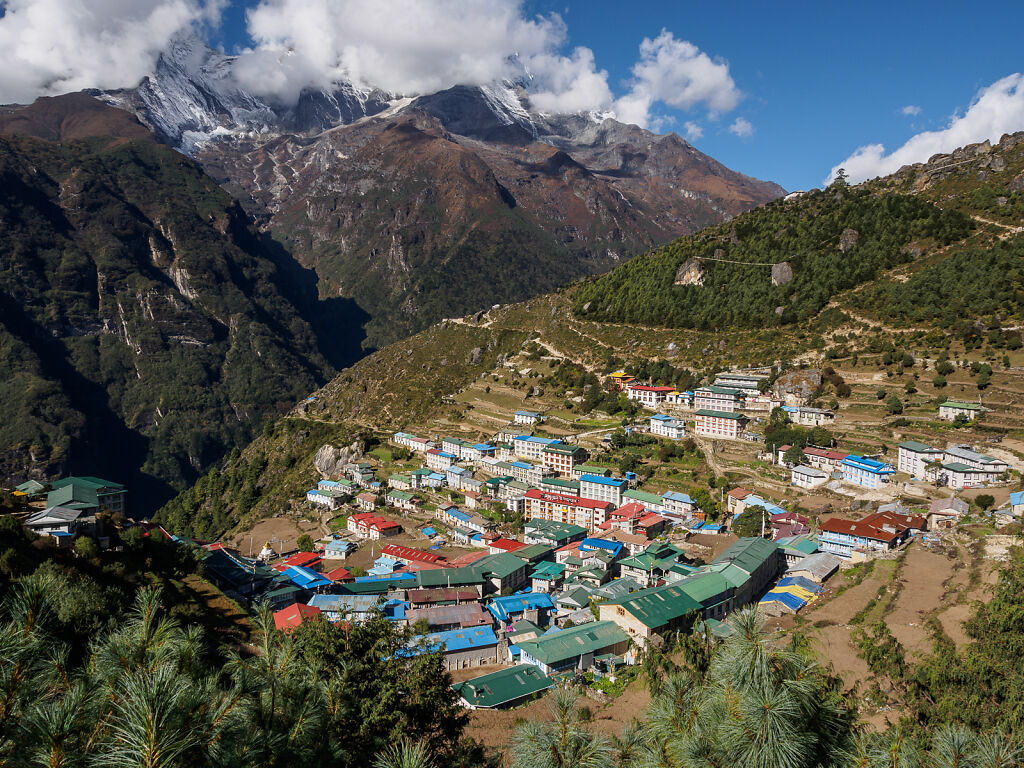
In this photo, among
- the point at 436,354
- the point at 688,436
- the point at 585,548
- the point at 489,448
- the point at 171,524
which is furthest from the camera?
the point at 436,354

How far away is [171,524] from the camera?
3093 inches

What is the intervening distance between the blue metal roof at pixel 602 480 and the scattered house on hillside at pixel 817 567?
15191mm

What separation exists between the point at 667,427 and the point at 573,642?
30365 millimetres

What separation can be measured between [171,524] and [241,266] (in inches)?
5506

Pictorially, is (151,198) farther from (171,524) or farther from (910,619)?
(910,619)

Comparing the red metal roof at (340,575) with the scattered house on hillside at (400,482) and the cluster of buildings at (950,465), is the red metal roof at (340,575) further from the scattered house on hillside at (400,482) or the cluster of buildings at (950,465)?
the cluster of buildings at (950,465)

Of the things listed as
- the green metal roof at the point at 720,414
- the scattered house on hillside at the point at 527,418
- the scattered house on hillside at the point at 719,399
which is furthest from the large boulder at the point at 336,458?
the scattered house on hillside at the point at 719,399

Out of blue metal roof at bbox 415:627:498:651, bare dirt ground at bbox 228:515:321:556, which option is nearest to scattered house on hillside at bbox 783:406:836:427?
blue metal roof at bbox 415:627:498:651

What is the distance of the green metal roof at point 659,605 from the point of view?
27.8m

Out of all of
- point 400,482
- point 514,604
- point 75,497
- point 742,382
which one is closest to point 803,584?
point 514,604

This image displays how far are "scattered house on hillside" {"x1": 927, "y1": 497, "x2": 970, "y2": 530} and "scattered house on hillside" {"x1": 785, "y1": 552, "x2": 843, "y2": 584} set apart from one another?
22.7 ft

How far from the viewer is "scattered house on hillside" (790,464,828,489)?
42.1 m

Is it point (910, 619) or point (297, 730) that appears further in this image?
point (910, 619)

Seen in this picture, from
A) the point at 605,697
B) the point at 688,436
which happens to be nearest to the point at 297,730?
the point at 605,697
